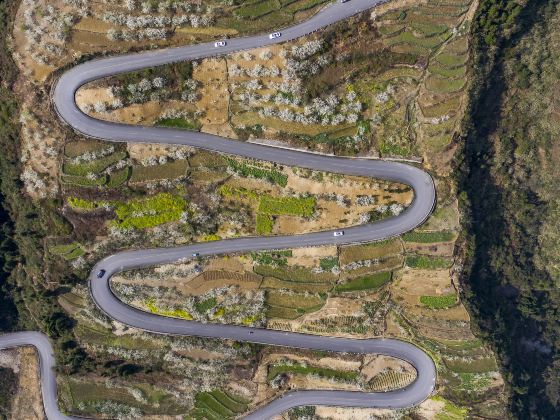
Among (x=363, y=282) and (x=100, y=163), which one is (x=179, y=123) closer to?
(x=100, y=163)

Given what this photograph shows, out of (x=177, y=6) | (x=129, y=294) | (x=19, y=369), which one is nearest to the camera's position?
(x=177, y=6)

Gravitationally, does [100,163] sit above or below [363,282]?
above

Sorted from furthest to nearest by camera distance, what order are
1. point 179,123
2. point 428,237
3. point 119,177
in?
1. point 428,237
2. point 119,177
3. point 179,123

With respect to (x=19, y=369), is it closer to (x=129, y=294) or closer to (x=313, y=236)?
(x=129, y=294)

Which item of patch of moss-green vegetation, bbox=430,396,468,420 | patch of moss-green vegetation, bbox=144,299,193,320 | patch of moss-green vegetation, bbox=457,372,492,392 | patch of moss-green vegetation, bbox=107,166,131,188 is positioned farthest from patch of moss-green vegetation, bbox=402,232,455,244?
patch of moss-green vegetation, bbox=107,166,131,188

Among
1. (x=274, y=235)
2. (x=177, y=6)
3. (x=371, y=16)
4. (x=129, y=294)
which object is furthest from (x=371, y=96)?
(x=129, y=294)

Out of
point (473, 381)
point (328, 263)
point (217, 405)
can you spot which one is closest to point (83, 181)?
point (328, 263)

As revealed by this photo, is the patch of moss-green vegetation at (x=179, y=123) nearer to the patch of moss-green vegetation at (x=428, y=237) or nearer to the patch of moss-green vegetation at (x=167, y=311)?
the patch of moss-green vegetation at (x=167, y=311)
